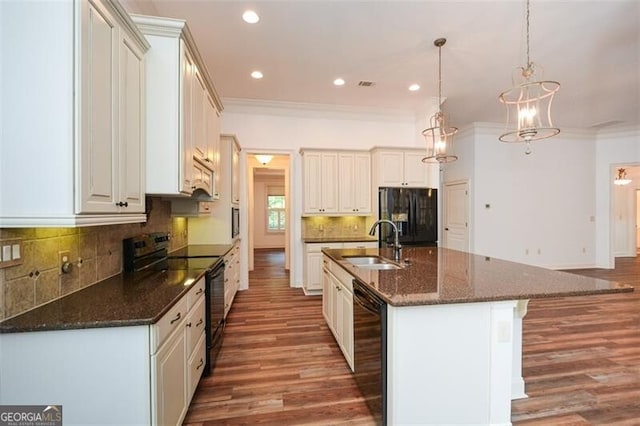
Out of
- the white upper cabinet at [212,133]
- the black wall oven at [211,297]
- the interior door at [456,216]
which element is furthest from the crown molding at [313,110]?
the black wall oven at [211,297]

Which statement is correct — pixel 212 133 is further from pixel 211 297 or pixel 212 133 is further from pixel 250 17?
pixel 211 297

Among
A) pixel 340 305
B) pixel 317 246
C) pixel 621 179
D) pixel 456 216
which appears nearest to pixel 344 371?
pixel 340 305

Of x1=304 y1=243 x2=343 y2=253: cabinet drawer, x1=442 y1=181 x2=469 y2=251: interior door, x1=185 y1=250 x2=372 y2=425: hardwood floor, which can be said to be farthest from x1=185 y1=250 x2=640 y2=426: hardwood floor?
x1=442 y1=181 x2=469 y2=251: interior door

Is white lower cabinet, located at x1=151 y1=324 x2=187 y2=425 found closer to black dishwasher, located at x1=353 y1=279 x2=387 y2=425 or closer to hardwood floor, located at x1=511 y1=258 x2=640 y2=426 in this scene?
black dishwasher, located at x1=353 y1=279 x2=387 y2=425

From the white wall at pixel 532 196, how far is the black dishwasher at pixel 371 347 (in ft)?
16.5

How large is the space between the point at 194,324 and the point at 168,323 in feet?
1.65

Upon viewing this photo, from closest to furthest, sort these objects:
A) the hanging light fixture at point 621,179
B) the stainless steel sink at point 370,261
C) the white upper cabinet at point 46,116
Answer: the white upper cabinet at point 46,116
the stainless steel sink at point 370,261
the hanging light fixture at point 621,179

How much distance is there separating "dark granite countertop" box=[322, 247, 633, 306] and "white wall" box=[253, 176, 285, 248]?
821 centimetres

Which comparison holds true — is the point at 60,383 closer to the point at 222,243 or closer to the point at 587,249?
the point at 222,243

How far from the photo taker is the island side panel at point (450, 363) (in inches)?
61.9

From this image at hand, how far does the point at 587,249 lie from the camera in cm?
657

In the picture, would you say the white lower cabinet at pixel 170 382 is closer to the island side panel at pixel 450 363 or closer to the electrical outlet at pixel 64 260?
the electrical outlet at pixel 64 260

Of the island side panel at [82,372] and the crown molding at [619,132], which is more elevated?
the crown molding at [619,132]

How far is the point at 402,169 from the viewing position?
4.82 m
